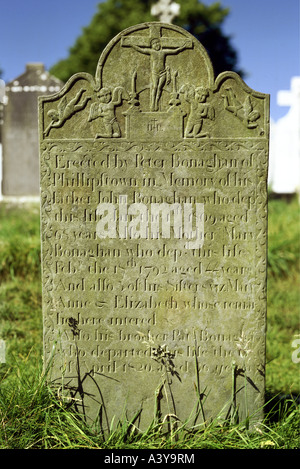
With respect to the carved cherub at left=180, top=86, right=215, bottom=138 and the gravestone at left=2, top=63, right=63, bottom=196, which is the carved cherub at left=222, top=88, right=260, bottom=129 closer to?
the carved cherub at left=180, top=86, right=215, bottom=138

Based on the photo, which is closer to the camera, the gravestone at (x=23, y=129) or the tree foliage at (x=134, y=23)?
the gravestone at (x=23, y=129)

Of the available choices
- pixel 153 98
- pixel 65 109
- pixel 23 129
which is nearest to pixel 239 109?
pixel 153 98

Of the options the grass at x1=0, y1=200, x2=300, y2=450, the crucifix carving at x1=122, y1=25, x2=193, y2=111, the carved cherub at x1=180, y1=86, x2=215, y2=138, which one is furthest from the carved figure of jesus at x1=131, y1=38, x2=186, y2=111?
the grass at x1=0, y1=200, x2=300, y2=450

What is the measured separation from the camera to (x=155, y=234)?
3352 mm

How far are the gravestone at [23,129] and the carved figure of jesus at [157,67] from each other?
22.5 feet

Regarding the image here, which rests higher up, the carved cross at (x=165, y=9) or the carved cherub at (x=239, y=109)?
the carved cross at (x=165, y=9)

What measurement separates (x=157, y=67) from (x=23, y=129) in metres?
7.19

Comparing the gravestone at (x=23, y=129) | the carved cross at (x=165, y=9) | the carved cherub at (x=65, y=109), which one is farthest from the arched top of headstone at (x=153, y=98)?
the gravestone at (x=23, y=129)

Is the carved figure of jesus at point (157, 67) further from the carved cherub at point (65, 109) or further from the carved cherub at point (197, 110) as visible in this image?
the carved cherub at point (65, 109)

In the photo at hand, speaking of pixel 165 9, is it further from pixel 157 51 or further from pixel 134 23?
pixel 134 23

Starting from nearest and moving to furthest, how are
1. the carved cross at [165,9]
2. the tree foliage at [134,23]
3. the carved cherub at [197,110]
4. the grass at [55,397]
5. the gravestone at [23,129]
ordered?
the grass at [55,397], the carved cherub at [197,110], the carved cross at [165,9], the gravestone at [23,129], the tree foliage at [134,23]

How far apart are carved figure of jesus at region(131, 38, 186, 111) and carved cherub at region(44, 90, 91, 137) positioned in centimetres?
47

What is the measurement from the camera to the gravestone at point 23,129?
9727mm
